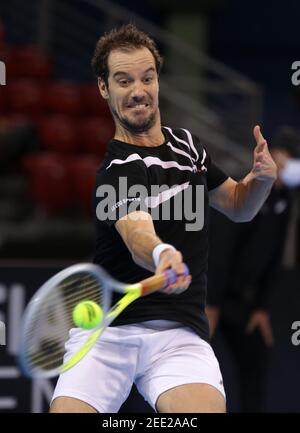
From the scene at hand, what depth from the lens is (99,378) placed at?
377 centimetres

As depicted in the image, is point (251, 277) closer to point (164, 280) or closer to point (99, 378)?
point (99, 378)

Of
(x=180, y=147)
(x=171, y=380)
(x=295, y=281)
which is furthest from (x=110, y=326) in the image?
(x=295, y=281)

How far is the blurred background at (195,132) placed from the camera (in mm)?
6445

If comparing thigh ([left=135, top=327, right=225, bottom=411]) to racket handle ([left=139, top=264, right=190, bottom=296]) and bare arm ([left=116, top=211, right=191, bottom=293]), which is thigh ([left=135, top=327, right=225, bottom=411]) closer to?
bare arm ([left=116, top=211, right=191, bottom=293])

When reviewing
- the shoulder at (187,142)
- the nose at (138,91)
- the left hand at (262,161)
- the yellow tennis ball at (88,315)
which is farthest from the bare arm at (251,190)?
the yellow tennis ball at (88,315)

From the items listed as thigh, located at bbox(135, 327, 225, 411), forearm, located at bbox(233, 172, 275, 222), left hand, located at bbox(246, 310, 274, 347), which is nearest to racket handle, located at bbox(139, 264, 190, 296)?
thigh, located at bbox(135, 327, 225, 411)

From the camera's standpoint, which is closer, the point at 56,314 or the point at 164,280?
the point at 164,280

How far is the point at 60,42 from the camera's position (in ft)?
38.1

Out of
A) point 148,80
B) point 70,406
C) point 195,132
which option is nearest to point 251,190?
point 148,80

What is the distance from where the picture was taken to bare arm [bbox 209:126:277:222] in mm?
4027

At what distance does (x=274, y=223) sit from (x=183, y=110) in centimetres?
435

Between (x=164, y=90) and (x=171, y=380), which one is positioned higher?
(x=164, y=90)

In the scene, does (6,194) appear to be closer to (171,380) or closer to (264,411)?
(264,411)

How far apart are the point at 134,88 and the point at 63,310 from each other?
2.86 feet
